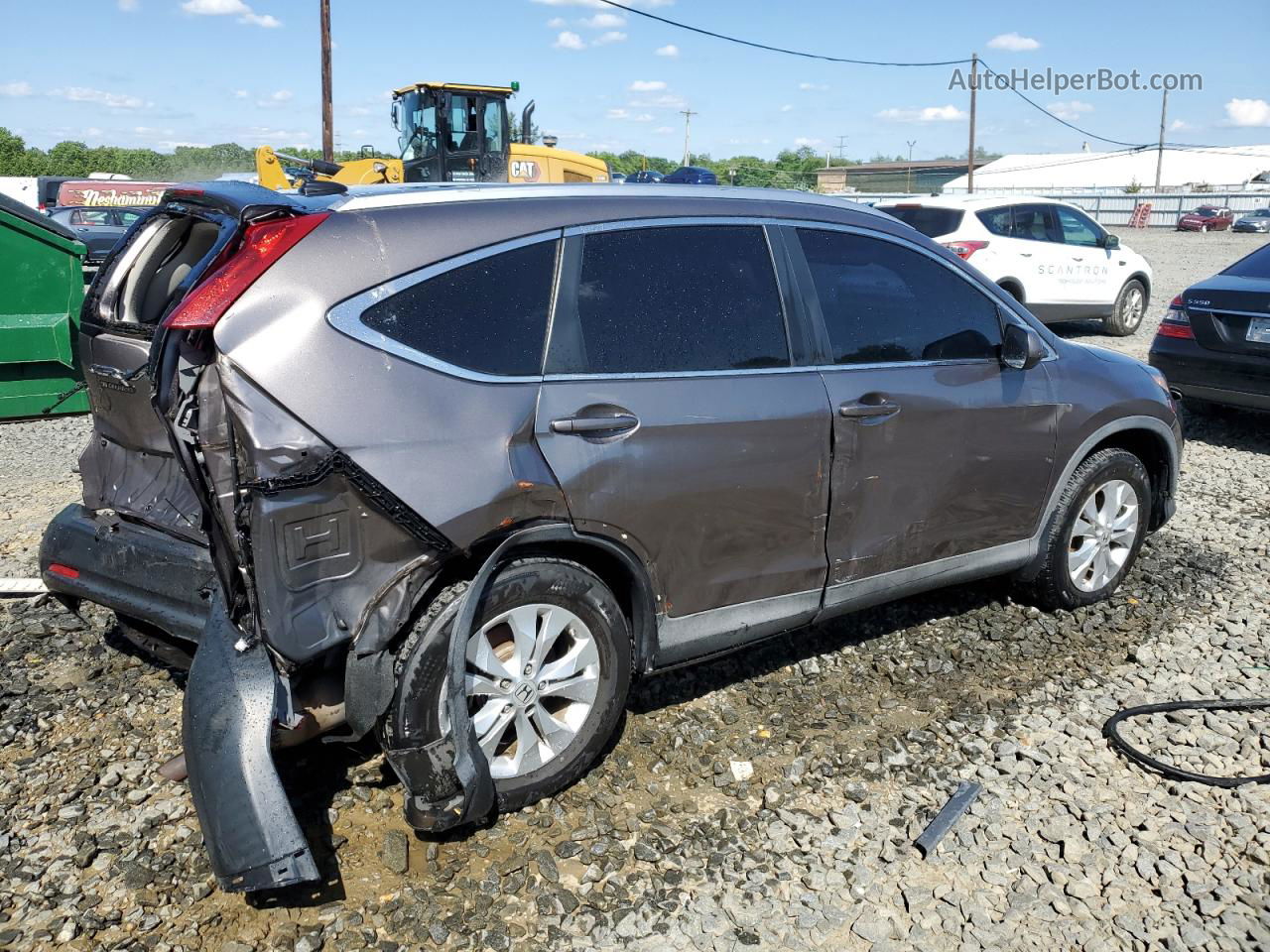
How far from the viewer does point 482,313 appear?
9.95 feet

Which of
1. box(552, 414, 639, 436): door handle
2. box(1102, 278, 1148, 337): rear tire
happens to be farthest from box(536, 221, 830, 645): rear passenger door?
box(1102, 278, 1148, 337): rear tire

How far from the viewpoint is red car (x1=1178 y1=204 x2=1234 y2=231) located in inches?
1801

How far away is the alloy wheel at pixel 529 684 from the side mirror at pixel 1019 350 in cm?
211

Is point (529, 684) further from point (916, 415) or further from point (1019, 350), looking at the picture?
point (1019, 350)

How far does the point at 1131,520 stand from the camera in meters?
4.88

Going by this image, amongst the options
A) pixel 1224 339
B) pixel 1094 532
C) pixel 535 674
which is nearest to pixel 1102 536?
pixel 1094 532

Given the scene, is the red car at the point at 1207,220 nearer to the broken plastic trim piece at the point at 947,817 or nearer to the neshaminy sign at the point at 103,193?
the neshaminy sign at the point at 103,193

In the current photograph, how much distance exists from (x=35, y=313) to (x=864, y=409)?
6045 mm

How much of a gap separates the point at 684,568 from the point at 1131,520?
2.62 metres

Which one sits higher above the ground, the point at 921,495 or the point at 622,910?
the point at 921,495

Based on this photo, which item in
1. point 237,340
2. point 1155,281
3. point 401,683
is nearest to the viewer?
point 237,340

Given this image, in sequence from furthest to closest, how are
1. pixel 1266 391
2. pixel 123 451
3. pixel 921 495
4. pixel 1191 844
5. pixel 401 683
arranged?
pixel 1266 391, pixel 921 495, pixel 123 451, pixel 1191 844, pixel 401 683

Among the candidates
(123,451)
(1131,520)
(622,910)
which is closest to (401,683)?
(622,910)

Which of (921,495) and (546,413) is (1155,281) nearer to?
(921,495)
